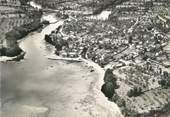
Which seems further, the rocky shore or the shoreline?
the rocky shore

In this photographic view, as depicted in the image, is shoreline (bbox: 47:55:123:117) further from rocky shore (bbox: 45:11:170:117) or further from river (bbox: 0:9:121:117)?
rocky shore (bbox: 45:11:170:117)

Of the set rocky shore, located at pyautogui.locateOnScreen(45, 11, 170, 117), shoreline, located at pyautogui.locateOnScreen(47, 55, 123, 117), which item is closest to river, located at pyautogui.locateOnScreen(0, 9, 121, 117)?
shoreline, located at pyautogui.locateOnScreen(47, 55, 123, 117)

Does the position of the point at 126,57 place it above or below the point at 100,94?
above

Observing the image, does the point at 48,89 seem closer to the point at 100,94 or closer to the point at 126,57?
the point at 100,94

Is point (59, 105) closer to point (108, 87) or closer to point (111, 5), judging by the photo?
point (108, 87)

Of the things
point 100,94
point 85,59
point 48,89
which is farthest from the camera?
point 85,59

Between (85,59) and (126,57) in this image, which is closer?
(126,57)

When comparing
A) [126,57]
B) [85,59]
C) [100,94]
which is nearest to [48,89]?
[100,94]

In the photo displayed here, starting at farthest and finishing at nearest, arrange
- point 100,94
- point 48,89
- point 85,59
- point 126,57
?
point 85,59
point 126,57
point 48,89
point 100,94

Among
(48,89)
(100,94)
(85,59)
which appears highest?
(85,59)
